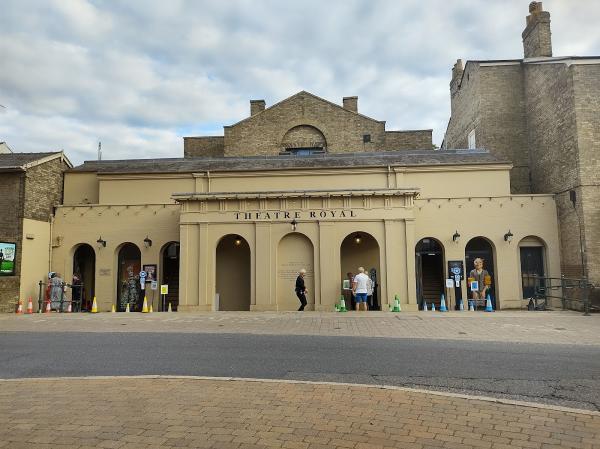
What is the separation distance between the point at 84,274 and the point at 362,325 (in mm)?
15855

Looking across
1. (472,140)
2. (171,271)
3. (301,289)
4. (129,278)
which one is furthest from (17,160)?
(472,140)

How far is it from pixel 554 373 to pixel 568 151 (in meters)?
15.9

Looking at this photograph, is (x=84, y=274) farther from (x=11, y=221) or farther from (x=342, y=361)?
(x=342, y=361)

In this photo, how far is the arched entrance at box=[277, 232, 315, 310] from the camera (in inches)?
785

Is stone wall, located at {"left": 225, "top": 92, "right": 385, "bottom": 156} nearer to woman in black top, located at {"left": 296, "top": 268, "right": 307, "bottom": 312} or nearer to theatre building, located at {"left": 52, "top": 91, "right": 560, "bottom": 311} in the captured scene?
theatre building, located at {"left": 52, "top": 91, "right": 560, "bottom": 311}

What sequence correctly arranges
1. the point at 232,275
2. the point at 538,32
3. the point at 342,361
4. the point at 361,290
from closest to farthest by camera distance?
1. the point at 342,361
2. the point at 361,290
3. the point at 232,275
4. the point at 538,32

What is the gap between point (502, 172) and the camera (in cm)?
2253

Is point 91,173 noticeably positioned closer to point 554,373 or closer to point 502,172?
point 502,172

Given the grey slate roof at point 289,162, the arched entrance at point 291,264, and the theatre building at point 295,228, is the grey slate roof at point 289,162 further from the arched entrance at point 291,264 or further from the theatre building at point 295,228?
the arched entrance at point 291,264

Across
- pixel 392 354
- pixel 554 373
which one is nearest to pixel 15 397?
pixel 392 354

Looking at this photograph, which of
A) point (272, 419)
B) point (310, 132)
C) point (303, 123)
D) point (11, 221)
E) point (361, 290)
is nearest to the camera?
point (272, 419)

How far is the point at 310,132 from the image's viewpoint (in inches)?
1292

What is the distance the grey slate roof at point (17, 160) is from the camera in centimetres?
2008

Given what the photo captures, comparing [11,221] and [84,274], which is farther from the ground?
[11,221]
